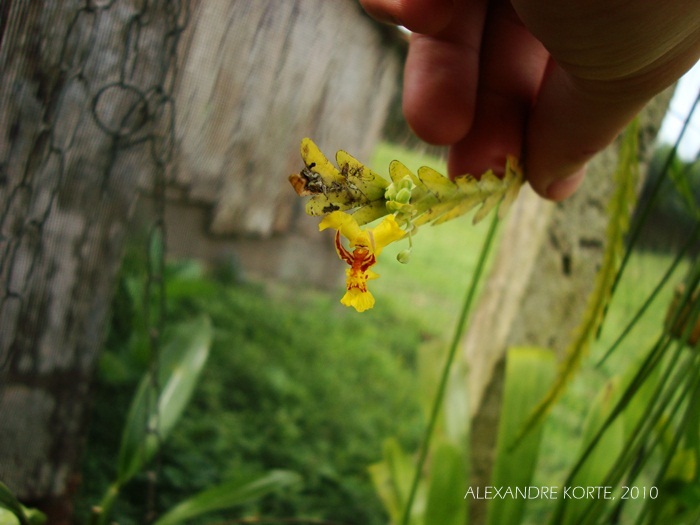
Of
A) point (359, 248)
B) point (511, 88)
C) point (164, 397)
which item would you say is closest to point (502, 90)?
point (511, 88)

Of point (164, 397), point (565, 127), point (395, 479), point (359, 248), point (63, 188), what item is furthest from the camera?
point (395, 479)

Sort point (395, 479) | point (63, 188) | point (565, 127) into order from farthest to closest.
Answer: point (395, 479) → point (63, 188) → point (565, 127)

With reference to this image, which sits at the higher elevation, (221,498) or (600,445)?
(600,445)

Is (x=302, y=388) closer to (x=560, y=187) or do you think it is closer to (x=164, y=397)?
(x=164, y=397)

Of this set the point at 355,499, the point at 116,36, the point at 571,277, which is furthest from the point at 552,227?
the point at 116,36

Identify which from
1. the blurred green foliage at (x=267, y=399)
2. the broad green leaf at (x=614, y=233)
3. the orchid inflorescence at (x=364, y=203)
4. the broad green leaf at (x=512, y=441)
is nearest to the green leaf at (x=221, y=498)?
the blurred green foliage at (x=267, y=399)
